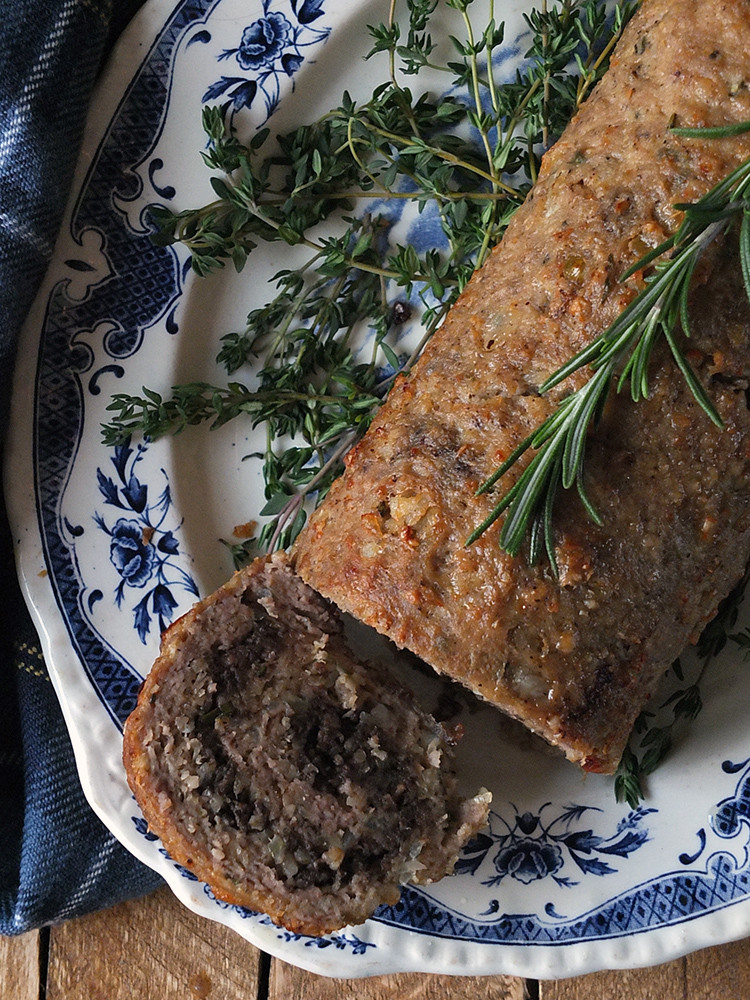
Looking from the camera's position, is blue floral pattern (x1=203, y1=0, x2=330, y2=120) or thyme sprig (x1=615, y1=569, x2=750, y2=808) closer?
thyme sprig (x1=615, y1=569, x2=750, y2=808)

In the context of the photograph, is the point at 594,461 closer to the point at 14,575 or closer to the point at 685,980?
the point at 685,980

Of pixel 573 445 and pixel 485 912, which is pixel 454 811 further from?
pixel 573 445

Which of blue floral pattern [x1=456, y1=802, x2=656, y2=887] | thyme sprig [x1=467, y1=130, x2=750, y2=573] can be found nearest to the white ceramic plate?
blue floral pattern [x1=456, y1=802, x2=656, y2=887]

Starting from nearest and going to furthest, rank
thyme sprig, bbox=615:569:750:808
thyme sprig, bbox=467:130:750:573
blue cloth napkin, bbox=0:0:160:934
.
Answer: thyme sprig, bbox=467:130:750:573 < thyme sprig, bbox=615:569:750:808 < blue cloth napkin, bbox=0:0:160:934

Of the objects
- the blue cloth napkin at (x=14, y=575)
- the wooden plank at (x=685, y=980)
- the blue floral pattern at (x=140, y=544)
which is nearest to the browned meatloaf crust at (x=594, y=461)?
the blue floral pattern at (x=140, y=544)

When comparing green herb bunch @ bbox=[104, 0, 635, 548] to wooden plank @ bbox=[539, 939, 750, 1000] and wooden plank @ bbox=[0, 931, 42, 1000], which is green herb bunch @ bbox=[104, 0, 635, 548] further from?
wooden plank @ bbox=[539, 939, 750, 1000]

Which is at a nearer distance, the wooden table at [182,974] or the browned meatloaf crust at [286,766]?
the browned meatloaf crust at [286,766]

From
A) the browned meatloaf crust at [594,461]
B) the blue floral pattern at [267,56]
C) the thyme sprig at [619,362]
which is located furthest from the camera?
the blue floral pattern at [267,56]

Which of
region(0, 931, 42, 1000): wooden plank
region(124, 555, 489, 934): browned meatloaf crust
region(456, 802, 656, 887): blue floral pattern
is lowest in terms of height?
region(456, 802, 656, 887): blue floral pattern

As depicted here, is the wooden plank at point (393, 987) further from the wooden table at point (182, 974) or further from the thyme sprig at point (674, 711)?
the thyme sprig at point (674, 711)
